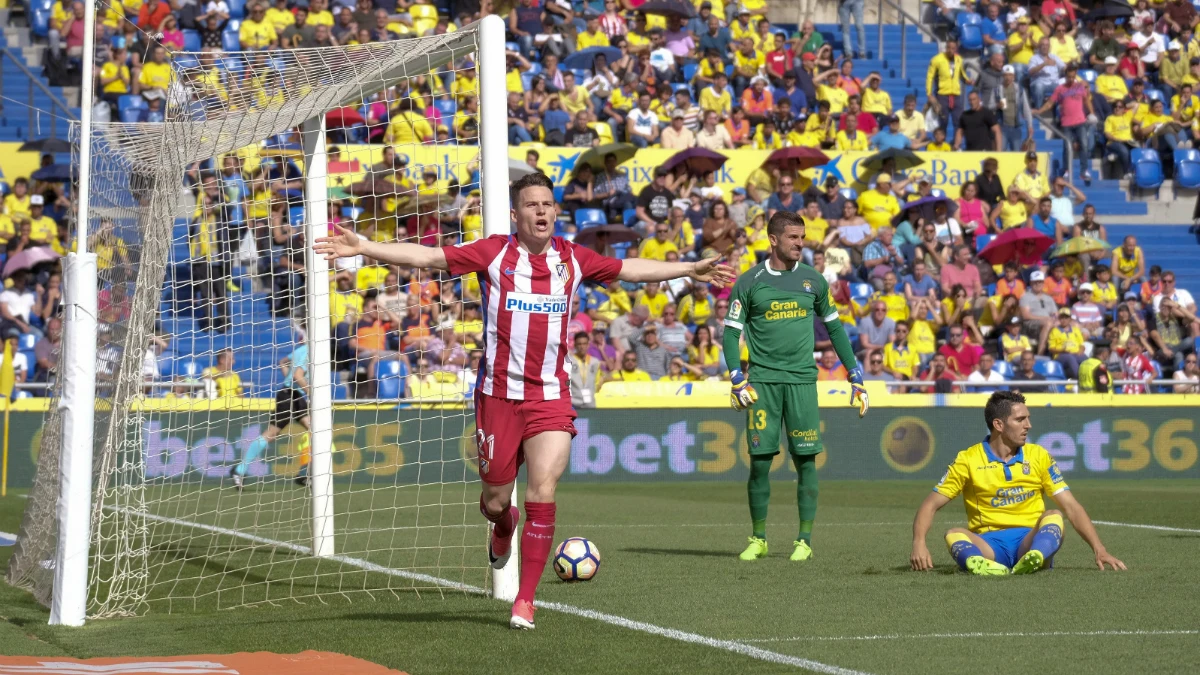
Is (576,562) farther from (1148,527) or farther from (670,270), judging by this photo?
(1148,527)

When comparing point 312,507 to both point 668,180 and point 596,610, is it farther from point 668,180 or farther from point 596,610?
point 668,180

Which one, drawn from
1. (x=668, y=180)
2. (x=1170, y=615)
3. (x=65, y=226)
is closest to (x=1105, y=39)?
(x=668, y=180)

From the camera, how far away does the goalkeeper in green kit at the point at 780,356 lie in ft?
33.1

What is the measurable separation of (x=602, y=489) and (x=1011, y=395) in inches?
400

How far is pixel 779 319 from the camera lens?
1019 centimetres

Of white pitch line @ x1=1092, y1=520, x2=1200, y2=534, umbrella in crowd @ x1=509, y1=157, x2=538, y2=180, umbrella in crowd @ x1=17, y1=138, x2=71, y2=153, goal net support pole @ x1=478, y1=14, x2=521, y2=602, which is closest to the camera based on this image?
goal net support pole @ x1=478, y1=14, x2=521, y2=602

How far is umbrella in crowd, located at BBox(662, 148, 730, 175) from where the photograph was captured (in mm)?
23125

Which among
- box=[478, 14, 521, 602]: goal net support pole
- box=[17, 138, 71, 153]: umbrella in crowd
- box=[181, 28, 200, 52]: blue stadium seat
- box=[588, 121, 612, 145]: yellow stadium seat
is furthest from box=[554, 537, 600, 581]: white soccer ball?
box=[181, 28, 200, 52]: blue stadium seat

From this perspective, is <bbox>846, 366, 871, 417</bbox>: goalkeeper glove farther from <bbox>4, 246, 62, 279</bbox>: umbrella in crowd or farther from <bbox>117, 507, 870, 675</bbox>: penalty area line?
<bbox>4, 246, 62, 279</bbox>: umbrella in crowd

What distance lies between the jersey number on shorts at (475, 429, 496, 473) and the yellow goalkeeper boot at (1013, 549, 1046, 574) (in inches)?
125

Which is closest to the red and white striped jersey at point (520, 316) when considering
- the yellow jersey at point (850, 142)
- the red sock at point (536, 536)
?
the red sock at point (536, 536)

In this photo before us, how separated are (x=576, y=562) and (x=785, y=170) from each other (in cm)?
1697

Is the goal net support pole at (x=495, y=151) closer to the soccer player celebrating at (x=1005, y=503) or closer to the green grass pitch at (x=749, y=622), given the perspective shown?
the green grass pitch at (x=749, y=622)

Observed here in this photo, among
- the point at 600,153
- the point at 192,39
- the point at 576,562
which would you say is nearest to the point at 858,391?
the point at 576,562
